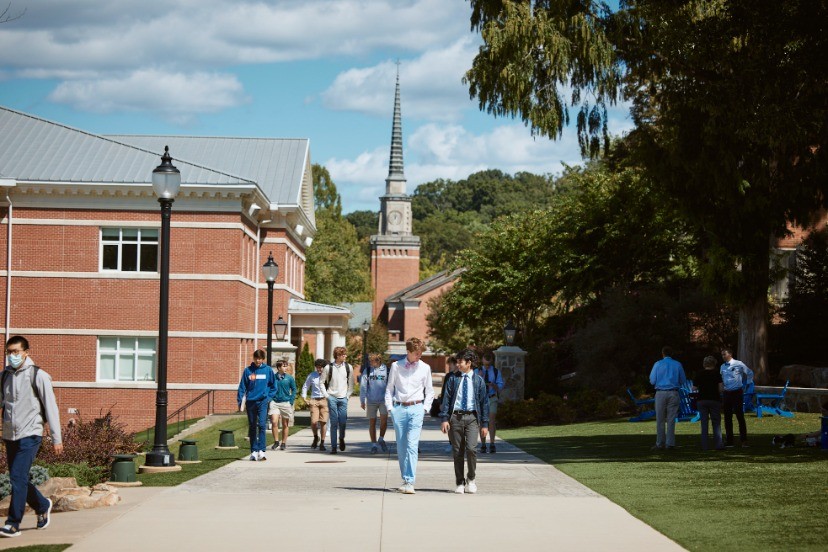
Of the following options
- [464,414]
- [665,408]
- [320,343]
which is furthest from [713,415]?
[320,343]

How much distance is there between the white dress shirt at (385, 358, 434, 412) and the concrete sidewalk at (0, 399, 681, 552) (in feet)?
3.93

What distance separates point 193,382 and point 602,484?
1026 inches

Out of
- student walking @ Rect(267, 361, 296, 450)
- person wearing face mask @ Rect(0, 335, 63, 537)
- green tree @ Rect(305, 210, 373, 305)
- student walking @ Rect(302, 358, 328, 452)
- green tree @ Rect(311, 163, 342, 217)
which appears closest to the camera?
person wearing face mask @ Rect(0, 335, 63, 537)

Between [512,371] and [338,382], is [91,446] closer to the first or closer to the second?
[338,382]

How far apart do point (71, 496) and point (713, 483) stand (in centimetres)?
803

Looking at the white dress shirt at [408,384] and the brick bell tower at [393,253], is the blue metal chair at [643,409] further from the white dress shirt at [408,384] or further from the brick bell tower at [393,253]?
the brick bell tower at [393,253]

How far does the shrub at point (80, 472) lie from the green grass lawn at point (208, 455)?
614mm

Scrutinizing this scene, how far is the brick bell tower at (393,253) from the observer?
119625 millimetres

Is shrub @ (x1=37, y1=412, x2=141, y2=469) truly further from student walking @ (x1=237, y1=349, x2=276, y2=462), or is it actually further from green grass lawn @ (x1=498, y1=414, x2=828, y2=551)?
green grass lawn @ (x1=498, y1=414, x2=828, y2=551)

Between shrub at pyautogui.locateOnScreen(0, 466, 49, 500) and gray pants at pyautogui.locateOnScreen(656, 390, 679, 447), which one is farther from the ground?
gray pants at pyautogui.locateOnScreen(656, 390, 679, 447)

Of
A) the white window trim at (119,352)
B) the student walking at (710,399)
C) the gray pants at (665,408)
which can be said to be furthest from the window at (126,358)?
the student walking at (710,399)

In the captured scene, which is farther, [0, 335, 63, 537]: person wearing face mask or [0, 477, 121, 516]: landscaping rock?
[0, 477, 121, 516]: landscaping rock

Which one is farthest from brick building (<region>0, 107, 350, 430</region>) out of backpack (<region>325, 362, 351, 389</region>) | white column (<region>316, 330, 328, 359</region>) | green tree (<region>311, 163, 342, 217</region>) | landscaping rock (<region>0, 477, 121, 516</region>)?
green tree (<region>311, 163, 342, 217</region>)

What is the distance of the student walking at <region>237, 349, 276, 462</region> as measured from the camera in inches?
746
